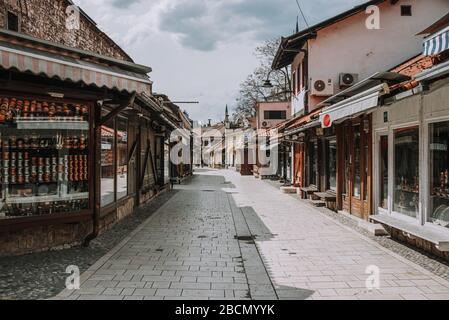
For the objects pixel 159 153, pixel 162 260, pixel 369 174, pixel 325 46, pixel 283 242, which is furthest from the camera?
pixel 159 153

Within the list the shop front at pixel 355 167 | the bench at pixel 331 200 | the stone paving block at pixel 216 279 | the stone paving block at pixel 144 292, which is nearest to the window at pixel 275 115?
the bench at pixel 331 200

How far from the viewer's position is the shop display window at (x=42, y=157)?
23.7ft

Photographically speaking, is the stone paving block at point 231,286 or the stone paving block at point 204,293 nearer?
the stone paving block at point 204,293

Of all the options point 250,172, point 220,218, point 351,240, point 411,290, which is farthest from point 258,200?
point 250,172

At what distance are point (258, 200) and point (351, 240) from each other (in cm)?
820

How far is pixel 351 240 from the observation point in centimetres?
879

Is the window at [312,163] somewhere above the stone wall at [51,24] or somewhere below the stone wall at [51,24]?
below

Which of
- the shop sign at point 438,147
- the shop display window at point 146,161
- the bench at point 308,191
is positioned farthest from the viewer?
the bench at point 308,191

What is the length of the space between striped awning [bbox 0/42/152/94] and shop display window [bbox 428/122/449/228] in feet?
16.6

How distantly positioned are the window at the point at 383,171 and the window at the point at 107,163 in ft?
20.8

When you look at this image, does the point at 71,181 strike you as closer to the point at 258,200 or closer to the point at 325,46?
the point at 258,200

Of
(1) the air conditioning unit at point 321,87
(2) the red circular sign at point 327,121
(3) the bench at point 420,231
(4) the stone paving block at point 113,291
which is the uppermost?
(1) the air conditioning unit at point 321,87

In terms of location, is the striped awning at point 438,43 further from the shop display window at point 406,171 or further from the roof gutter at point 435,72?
the shop display window at point 406,171

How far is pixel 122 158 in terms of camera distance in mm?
11680
